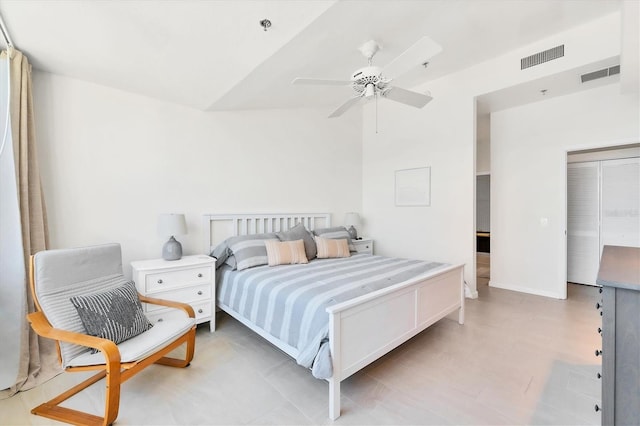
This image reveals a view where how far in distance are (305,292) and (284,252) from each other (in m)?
1.15

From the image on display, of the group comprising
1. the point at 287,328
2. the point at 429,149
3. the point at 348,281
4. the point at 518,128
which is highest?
the point at 518,128

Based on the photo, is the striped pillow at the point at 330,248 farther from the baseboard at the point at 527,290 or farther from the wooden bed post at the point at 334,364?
the baseboard at the point at 527,290

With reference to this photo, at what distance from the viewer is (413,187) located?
4727 millimetres

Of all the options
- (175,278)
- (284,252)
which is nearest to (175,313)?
(175,278)

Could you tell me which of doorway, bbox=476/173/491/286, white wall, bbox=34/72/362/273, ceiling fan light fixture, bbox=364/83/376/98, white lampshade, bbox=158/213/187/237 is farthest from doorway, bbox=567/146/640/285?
white lampshade, bbox=158/213/187/237

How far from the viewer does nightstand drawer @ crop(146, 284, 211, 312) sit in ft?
8.64

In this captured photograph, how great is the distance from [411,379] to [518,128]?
13.7ft

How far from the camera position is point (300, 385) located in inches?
82.4

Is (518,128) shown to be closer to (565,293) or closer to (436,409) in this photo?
(565,293)

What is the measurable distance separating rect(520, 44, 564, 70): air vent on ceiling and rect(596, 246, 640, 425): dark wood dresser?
11.0 ft

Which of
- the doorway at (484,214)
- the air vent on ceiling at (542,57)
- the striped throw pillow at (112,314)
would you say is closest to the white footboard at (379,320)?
the striped throw pillow at (112,314)

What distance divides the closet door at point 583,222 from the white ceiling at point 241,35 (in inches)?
95.7

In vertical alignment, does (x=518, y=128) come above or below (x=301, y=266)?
above

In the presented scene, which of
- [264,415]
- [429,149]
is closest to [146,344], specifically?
[264,415]
